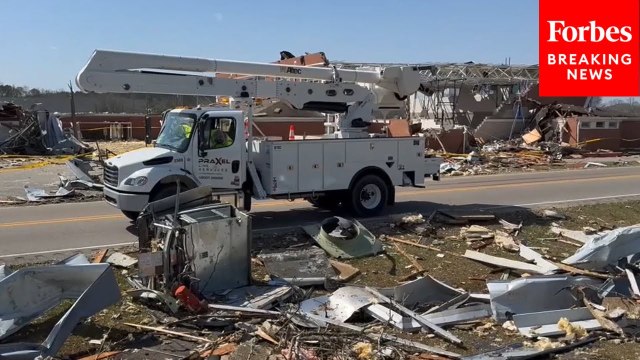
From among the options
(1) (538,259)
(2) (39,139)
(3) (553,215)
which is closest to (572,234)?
(3) (553,215)

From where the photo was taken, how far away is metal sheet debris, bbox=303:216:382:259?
10.2 m

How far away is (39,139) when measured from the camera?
32.3m

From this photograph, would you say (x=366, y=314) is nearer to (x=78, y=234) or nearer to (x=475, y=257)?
(x=475, y=257)

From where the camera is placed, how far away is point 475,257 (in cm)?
1027

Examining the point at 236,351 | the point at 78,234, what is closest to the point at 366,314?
the point at 236,351

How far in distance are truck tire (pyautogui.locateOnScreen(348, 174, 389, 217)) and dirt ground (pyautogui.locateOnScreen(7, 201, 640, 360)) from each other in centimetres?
95

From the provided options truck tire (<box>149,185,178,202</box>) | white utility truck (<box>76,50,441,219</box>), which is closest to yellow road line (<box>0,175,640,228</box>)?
white utility truck (<box>76,50,441,219</box>)

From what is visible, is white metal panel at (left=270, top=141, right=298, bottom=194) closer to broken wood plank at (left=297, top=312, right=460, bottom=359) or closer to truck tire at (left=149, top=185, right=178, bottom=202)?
truck tire at (left=149, top=185, right=178, bottom=202)

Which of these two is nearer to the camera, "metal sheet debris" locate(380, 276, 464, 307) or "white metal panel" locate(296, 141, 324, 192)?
"metal sheet debris" locate(380, 276, 464, 307)

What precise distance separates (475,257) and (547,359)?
411cm

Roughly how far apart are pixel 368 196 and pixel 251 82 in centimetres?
352

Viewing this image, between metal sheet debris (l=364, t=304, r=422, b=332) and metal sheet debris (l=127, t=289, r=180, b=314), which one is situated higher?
metal sheet debris (l=127, t=289, r=180, b=314)

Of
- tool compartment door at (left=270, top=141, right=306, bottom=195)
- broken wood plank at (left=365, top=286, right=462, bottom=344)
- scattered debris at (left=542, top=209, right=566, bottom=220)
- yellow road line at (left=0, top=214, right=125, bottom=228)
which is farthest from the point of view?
scattered debris at (left=542, top=209, right=566, bottom=220)

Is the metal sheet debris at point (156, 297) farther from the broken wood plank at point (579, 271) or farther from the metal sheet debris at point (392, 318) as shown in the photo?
the broken wood plank at point (579, 271)
